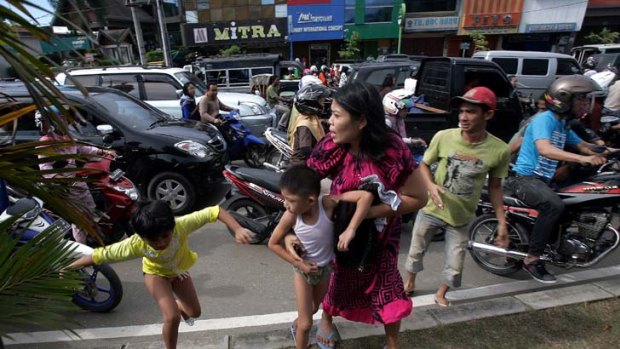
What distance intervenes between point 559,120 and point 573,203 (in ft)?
2.27

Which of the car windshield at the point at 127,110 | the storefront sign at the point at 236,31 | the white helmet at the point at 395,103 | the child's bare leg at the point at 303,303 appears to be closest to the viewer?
the child's bare leg at the point at 303,303

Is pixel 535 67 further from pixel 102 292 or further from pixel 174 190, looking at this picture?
pixel 102 292

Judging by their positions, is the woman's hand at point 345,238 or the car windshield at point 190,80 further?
the car windshield at point 190,80

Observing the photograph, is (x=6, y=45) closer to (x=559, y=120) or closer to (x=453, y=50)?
(x=559, y=120)

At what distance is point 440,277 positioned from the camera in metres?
3.51

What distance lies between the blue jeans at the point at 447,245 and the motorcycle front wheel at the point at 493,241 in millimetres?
587

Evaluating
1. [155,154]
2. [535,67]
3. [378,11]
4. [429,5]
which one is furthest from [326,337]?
[429,5]

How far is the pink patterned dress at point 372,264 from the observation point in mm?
1930

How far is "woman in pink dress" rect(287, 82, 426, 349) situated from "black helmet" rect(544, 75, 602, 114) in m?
1.73

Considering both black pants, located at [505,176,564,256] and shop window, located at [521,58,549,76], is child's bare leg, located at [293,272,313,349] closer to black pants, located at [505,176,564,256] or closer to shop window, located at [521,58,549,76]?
black pants, located at [505,176,564,256]

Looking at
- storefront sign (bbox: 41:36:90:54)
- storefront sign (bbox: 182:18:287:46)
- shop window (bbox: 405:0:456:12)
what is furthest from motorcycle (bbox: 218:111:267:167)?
shop window (bbox: 405:0:456:12)

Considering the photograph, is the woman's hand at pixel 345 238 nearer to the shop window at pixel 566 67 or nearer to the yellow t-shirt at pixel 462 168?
the yellow t-shirt at pixel 462 168

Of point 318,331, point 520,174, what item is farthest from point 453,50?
point 318,331

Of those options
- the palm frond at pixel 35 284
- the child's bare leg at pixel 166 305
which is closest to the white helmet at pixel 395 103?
the child's bare leg at pixel 166 305
